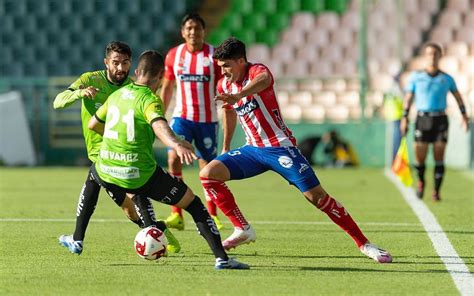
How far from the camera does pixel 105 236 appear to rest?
35.1ft

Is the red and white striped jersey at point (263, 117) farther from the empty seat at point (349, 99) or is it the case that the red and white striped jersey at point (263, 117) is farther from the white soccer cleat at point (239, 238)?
the empty seat at point (349, 99)

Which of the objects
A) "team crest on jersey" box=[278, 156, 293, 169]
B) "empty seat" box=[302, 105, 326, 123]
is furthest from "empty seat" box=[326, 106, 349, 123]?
"team crest on jersey" box=[278, 156, 293, 169]

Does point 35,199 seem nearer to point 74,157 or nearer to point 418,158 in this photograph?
point 418,158

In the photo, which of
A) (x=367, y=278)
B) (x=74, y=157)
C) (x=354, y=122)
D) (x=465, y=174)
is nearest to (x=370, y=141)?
(x=354, y=122)

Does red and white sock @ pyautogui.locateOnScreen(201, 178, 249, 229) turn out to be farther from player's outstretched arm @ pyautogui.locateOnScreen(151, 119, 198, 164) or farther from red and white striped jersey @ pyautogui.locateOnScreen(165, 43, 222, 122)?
red and white striped jersey @ pyautogui.locateOnScreen(165, 43, 222, 122)

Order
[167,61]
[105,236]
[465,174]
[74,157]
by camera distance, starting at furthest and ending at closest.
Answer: [74,157], [465,174], [167,61], [105,236]

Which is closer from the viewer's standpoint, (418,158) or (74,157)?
(418,158)

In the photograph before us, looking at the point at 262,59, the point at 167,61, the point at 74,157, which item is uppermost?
the point at 167,61

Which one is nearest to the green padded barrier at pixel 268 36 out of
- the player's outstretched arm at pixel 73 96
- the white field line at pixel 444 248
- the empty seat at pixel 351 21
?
A: the empty seat at pixel 351 21

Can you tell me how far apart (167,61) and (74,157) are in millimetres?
15113

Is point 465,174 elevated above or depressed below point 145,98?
below

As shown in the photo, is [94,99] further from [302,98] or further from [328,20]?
[328,20]

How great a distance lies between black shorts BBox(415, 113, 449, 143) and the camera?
15.3 meters

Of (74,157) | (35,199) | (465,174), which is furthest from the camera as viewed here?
(74,157)
